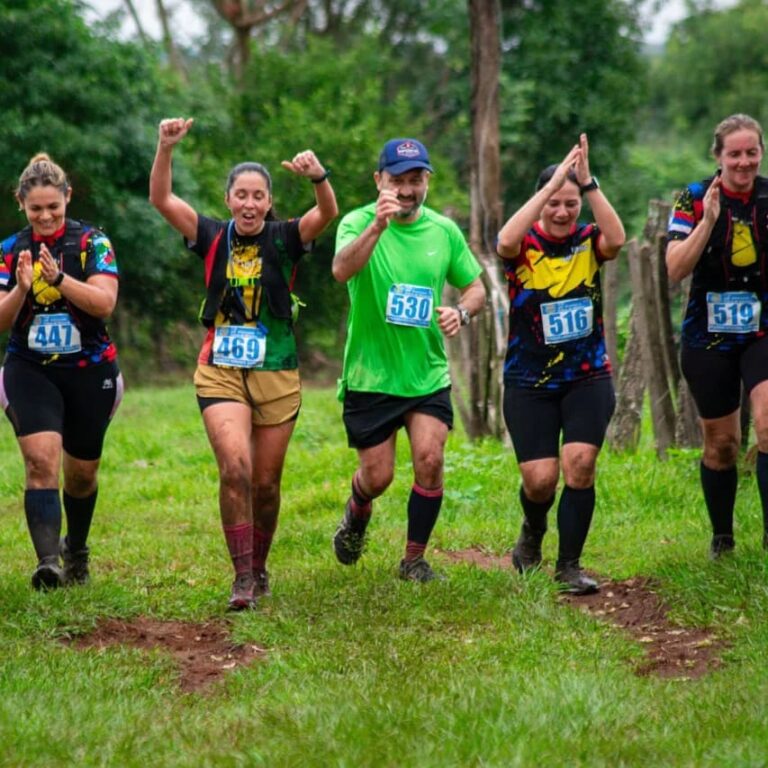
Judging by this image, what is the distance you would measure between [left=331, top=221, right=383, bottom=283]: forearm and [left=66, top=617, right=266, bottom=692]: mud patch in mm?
1766

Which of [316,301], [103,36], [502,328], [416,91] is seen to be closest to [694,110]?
[416,91]

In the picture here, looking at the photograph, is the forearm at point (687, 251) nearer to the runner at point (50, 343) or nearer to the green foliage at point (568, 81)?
the runner at point (50, 343)

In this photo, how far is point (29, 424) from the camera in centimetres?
695

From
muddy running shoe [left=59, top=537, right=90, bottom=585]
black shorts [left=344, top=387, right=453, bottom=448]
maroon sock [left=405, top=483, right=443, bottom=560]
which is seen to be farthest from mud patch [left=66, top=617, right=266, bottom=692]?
black shorts [left=344, top=387, right=453, bottom=448]

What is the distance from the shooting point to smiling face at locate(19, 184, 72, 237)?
698cm

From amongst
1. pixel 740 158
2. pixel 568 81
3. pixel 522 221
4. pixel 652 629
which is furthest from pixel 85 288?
pixel 568 81

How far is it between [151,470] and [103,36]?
38.6ft

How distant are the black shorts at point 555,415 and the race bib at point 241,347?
4.21 feet

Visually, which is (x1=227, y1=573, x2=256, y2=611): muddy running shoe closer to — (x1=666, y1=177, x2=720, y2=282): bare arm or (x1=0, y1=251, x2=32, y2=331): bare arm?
(x1=0, y1=251, x2=32, y2=331): bare arm

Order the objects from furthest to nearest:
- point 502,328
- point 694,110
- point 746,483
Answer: point 694,110 < point 502,328 < point 746,483

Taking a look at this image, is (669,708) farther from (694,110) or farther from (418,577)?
(694,110)

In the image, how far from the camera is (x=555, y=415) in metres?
7.21

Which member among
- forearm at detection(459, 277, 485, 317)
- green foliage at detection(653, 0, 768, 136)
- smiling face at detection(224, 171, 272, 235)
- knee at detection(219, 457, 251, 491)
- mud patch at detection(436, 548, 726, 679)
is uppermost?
green foliage at detection(653, 0, 768, 136)

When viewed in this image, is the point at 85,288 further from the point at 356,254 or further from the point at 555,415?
the point at 555,415
